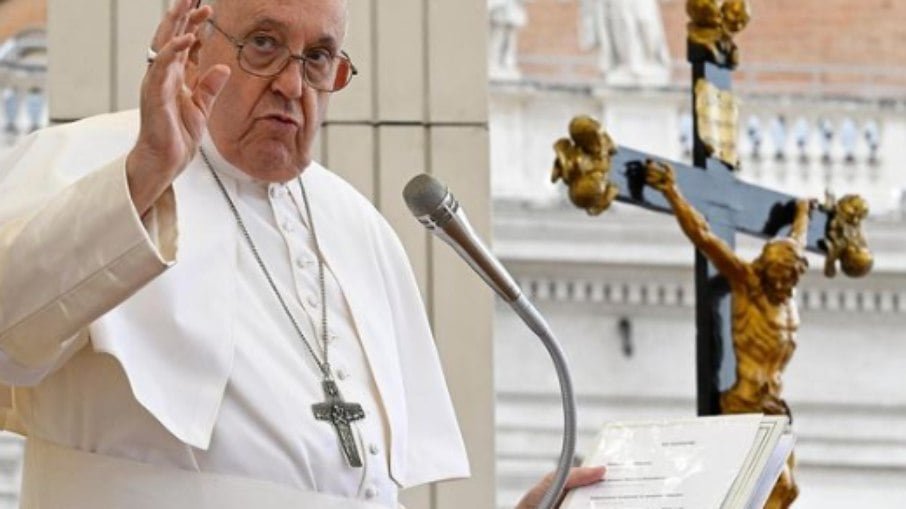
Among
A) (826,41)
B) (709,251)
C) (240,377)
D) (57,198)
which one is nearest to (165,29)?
(57,198)

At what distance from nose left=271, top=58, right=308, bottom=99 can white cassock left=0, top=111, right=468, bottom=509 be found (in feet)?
0.57

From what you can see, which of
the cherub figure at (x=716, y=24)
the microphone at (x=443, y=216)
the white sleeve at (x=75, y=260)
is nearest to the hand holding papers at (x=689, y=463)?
the microphone at (x=443, y=216)

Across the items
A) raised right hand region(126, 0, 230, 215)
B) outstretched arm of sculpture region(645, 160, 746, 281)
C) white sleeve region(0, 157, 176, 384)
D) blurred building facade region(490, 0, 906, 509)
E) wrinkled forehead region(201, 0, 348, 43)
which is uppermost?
wrinkled forehead region(201, 0, 348, 43)

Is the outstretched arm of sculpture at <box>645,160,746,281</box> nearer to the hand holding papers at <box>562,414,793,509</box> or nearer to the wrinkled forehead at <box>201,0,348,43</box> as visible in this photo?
the hand holding papers at <box>562,414,793,509</box>

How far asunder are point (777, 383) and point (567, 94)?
6.22 m

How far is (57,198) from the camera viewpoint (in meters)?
3.12

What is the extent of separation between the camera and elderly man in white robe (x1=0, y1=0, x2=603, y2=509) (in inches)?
121

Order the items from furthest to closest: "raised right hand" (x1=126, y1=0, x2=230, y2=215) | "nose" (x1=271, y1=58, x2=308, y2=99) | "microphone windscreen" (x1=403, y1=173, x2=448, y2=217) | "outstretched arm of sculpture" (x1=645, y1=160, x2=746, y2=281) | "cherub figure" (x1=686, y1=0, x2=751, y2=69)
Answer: "cherub figure" (x1=686, y1=0, x2=751, y2=69) < "outstretched arm of sculpture" (x1=645, y1=160, x2=746, y2=281) < "nose" (x1=271, y1=58, x2=308, y2=99) < "microphone windscreen" (x1=403, y1=173, x2=448, y2=217) < "raised right hand" (x1=126, y1=0, x2=230, y2=215)

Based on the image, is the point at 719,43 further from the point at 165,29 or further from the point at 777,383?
the point at 165,29

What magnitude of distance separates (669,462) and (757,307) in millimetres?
2234

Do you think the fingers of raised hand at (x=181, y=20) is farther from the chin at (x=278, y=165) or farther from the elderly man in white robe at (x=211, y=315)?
the chin at (x=278, y=165)

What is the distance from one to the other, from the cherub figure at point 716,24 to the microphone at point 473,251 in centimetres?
254

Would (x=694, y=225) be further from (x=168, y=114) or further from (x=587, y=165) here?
(x=168, y=114)

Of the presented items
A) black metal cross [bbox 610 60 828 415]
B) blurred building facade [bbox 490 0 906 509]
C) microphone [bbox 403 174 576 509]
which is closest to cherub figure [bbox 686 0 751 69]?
black metal cross [bbox 610 60 828 415]
